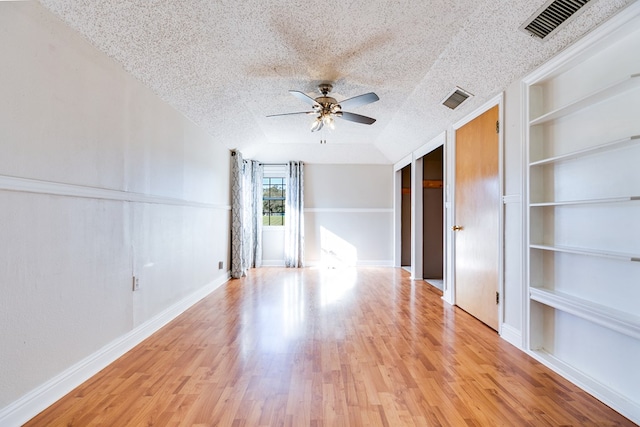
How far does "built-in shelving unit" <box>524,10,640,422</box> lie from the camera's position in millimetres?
1649

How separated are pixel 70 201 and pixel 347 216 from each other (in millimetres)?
5224

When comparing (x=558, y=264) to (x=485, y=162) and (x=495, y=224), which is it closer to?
(x=495, y=224)

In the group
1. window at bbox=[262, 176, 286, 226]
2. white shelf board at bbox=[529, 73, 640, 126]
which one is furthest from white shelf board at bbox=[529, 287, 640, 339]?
window at bbox=[262, 176, 286, 226]

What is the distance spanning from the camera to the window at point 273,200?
21.9ft

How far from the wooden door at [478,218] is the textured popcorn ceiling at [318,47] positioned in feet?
1.06

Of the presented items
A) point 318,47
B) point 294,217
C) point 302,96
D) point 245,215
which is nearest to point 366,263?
point 294,217

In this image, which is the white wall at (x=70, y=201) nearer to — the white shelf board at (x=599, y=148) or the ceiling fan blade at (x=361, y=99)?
the ceiling fan blade at (x=361, y=99)

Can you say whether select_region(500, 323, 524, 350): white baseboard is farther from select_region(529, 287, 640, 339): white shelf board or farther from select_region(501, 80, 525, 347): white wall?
select_region(529, 287, 640, 339): white shelf board

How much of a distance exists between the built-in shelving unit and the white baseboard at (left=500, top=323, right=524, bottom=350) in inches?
4.5

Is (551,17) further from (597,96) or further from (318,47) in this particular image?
(318,47)

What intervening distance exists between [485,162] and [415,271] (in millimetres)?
2711

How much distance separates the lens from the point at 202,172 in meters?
4.09

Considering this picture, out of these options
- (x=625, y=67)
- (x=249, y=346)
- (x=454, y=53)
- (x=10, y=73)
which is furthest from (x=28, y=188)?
(x=625, y=67)

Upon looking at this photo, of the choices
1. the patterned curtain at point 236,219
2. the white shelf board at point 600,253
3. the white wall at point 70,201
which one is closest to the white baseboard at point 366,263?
the patterned curtain at point 236,219
